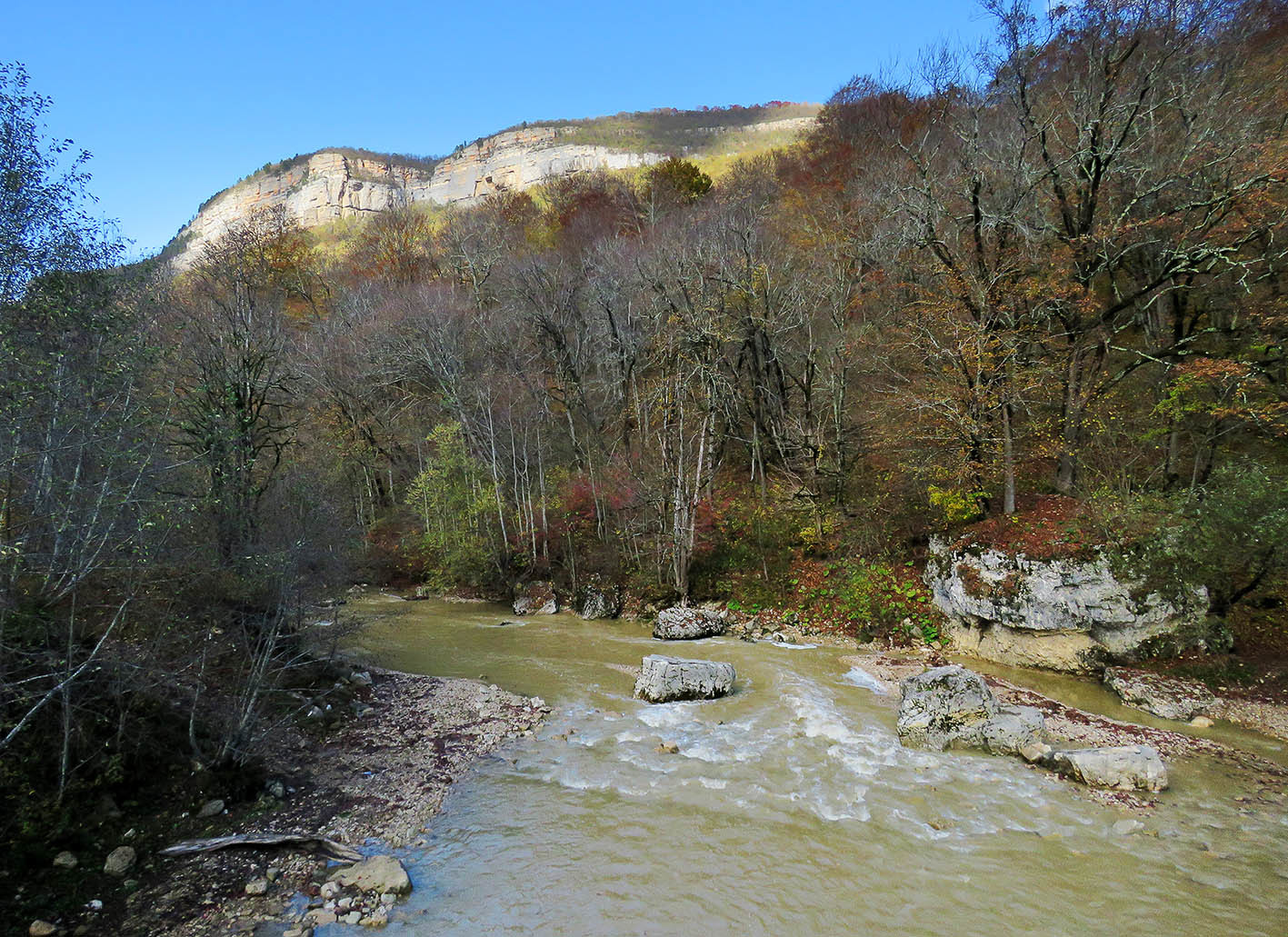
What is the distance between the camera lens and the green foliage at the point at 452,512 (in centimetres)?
2208

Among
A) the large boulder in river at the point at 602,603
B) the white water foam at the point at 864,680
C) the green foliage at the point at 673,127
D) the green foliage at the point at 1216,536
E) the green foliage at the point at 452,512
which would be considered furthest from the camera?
the green foliage at the point at 673,127

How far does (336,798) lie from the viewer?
794 centimetres

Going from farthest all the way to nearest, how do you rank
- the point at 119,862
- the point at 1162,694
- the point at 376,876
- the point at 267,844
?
the point at 1162,694
the point at 267,844
the point at 376,876
the point at 119,862

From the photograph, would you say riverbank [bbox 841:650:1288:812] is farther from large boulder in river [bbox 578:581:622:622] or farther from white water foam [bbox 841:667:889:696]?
large boulder in river [bbox 578:581:622:622]

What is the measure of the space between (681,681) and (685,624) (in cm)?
474

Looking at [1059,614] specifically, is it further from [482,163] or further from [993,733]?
[482,163]

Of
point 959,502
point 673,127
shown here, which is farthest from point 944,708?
point 673,127

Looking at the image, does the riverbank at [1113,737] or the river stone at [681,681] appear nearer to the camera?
the riverbank at [1113,737]

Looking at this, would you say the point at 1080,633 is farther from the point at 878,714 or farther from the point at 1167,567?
the point at 878,714

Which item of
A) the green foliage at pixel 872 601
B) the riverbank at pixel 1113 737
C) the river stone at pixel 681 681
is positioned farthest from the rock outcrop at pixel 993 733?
the green foliage at pixel 872 601

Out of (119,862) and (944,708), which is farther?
(944,708)

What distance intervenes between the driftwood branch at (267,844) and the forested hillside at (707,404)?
124 cm

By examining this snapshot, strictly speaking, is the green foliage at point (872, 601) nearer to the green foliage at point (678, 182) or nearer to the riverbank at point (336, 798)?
the riverbank at point (336, 798)

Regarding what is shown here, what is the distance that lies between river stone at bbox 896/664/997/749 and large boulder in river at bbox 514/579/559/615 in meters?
13.1
